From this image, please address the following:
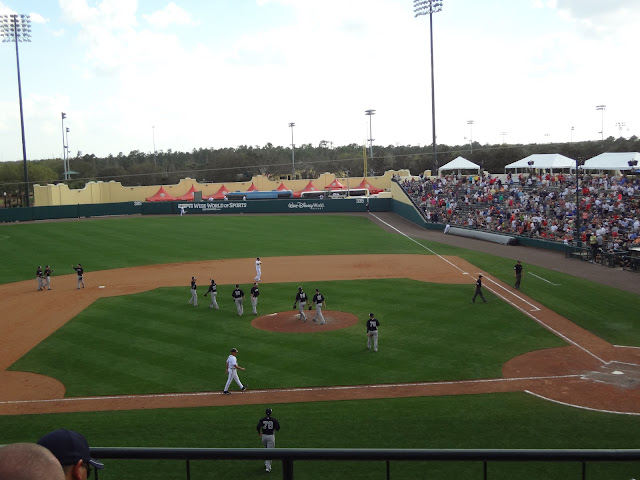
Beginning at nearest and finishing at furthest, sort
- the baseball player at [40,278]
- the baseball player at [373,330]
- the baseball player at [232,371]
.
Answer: the baseball player at [232,371] → the baseball player at [373,330] → the baseball player at [40,278]

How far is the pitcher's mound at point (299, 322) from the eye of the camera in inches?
1061

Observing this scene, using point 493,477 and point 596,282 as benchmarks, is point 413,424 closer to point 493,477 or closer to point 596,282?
point 493,477

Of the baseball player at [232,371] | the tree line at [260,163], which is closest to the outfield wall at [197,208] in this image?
the tree line at [260,163]

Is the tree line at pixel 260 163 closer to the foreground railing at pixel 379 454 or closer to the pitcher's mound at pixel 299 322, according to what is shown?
the pitcher's mound at pixel 299 322

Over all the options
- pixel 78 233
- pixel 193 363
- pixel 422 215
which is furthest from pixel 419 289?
pixel 78 233

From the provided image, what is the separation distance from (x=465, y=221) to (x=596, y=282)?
2287cm

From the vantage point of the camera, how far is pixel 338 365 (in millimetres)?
22156

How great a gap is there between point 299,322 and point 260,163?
119921 millimetres

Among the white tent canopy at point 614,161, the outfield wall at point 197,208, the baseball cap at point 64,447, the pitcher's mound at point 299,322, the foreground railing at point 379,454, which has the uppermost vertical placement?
the white tent canopy at point 614,161

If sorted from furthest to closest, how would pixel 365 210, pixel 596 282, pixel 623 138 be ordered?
pixel 623 138 < pixel 365 210 < pixel 596 282

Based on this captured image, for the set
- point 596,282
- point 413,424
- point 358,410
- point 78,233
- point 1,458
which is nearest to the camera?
point 1,458

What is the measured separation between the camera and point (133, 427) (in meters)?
17.0

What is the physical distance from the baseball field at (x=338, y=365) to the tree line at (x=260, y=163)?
155 feet

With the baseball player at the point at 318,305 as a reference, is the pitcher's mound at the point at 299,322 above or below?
below
